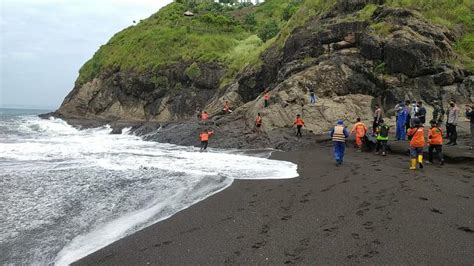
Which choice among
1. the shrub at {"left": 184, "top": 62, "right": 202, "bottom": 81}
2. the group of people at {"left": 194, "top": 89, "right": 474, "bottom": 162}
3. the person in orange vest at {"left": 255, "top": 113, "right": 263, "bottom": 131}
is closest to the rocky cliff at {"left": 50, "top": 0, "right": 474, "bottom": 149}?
the person in orange vest at {"left": 255, "top": 113, "right": 263, "bottom": 131}

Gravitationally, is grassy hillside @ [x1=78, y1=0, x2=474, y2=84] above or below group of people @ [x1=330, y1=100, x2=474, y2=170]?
above

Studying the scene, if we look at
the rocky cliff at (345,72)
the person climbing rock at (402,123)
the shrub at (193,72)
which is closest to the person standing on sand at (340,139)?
the person climbing rock at (402,123)

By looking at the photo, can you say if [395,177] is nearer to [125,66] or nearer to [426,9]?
[426,9]

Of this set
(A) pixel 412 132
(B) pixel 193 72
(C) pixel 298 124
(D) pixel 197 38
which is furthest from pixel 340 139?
(D) pixel 197 38

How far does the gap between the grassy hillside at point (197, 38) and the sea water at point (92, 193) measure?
21.4 m

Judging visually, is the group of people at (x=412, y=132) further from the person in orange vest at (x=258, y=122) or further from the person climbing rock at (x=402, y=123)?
the person in orange vest at (x=258, y=122)

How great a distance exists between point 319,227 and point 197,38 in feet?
162

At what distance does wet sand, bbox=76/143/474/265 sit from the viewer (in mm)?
5816

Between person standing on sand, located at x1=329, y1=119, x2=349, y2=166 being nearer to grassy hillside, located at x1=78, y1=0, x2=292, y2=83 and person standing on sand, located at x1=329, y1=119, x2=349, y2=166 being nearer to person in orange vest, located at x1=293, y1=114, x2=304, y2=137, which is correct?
person in orange vest, located at x1=293, y1=114, x2=304, y2=137

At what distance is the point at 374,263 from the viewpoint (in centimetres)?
541

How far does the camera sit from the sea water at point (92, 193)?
6.97 metres

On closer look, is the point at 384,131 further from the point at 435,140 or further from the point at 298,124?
the point at 298,124

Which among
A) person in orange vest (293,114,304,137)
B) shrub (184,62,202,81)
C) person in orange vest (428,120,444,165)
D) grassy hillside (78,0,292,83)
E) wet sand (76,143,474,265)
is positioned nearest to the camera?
wet sand (76,143,474,265)

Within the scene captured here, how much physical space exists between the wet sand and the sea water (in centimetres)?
72
